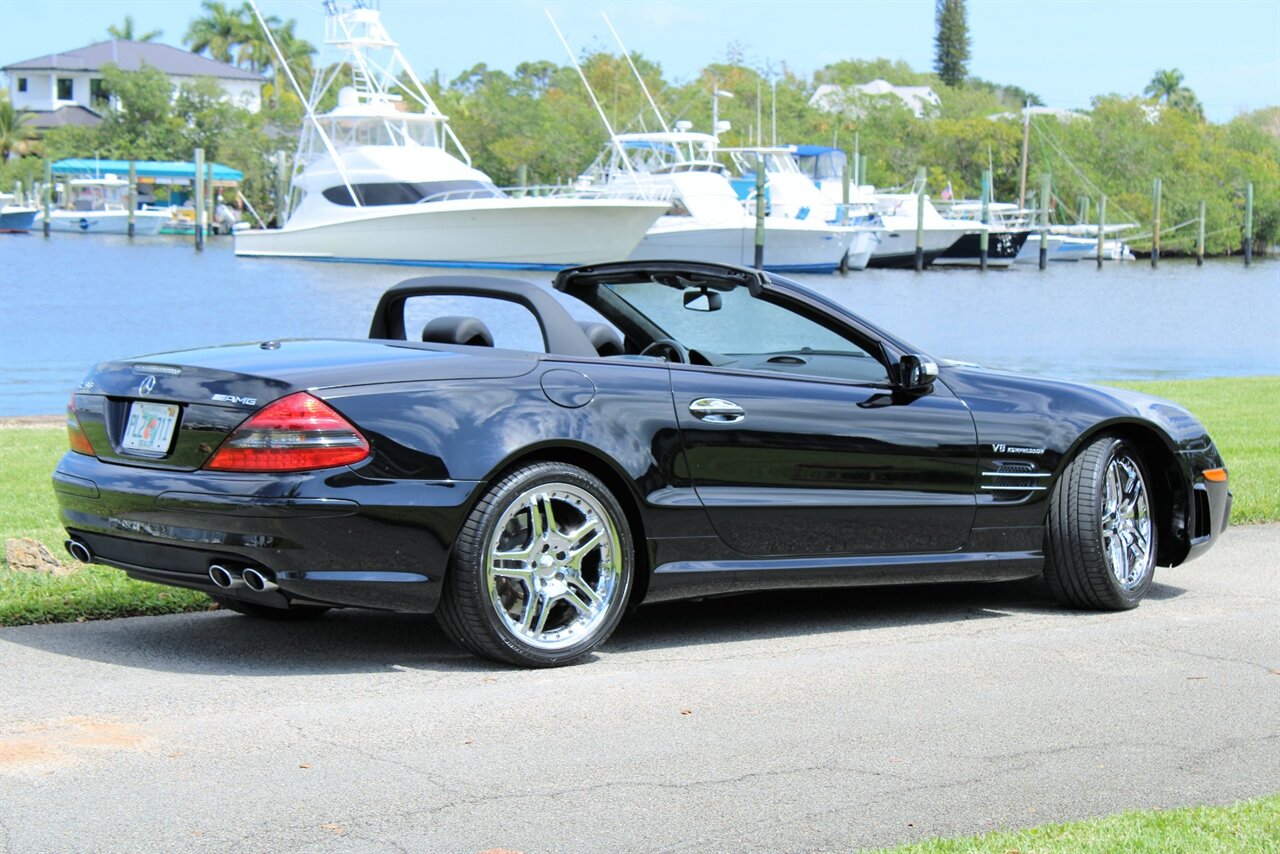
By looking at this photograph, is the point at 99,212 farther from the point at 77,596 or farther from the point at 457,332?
the point at 457,332

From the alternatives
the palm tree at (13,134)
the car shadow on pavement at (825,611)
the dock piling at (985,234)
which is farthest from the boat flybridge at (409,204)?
the palm tree at (13,134)

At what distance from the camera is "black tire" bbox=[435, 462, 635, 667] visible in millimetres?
5652

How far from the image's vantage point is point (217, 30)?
136 meters

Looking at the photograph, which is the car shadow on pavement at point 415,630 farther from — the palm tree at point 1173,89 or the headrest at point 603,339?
the palm tree at point 1173,89

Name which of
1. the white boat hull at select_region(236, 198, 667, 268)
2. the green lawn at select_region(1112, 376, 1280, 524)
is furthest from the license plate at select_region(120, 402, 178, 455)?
the white boat hull at select_region(236, 198, 667, 268)

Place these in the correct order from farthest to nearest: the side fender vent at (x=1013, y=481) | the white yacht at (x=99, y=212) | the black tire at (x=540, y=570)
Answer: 1. the white yacht at (x=99, y=212)
2. the side fender vent at (x=1013, y=481)
3. the black tire at (x=540, y=570)

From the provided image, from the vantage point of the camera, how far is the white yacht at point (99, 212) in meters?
92.1

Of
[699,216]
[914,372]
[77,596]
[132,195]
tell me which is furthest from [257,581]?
[132,195]

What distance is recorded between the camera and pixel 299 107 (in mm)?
115062

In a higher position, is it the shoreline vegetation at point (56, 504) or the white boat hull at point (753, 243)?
the white boat hull at point (753, 243)

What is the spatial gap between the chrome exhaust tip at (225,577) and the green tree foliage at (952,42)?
181350 mm

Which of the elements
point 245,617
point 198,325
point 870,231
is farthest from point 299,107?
point 245,617

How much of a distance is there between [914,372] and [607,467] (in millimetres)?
1440

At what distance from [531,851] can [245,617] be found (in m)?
3.11
